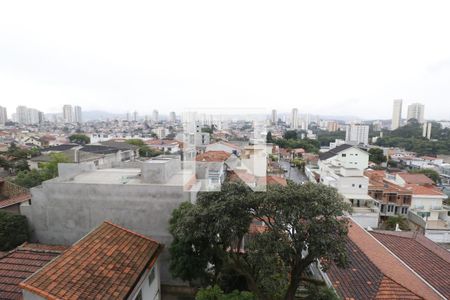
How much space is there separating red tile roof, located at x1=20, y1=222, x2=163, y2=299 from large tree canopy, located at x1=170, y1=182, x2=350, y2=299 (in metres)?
1.09

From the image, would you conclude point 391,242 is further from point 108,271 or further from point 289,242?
point 108,271

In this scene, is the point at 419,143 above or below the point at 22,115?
below

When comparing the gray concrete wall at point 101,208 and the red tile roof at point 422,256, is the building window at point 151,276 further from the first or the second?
the red tile roof at point 422,256

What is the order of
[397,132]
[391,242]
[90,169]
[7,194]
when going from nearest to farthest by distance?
[391,242] < [90,169] < [7,194] < [397,132]

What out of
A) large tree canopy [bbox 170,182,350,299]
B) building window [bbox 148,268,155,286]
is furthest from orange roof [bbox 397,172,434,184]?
building window [bbox 148,268,155,286]

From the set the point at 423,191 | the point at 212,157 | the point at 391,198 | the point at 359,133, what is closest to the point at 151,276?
the point at 212,157

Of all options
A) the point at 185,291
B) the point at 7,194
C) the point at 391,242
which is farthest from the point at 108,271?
the point at 7,194

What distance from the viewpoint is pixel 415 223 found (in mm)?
17719

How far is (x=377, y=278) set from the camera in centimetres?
646

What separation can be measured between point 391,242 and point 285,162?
31415 mm

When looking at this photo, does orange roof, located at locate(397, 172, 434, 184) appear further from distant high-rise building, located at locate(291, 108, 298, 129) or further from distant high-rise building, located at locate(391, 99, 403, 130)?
distant high-rise building, located at locate(291, 108, 298, 129)

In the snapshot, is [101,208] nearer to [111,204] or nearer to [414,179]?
[111,204]

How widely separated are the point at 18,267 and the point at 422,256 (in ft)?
38.1

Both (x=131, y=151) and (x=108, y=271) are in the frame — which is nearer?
(x=108, y=271)
